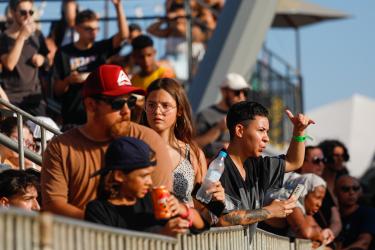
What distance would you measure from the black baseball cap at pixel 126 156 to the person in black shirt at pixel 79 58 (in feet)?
20.2

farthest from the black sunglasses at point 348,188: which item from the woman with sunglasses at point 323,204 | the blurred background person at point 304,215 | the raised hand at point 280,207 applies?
the raised hand at point 280,207

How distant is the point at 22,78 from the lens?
1290 centimetres

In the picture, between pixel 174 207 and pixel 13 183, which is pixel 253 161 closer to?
pixel 13 183

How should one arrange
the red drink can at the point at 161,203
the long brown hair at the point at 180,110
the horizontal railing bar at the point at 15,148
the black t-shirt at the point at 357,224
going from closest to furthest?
the red drink can at the point at 161,203
the long brown hair at the point at 180,110
the horizontal railing bar at the point at 15,148
the black t-shirt at the point at 357,224

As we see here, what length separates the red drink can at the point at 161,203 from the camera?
6.74 meters

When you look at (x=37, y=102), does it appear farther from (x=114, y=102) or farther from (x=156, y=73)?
(x=114, y=102)

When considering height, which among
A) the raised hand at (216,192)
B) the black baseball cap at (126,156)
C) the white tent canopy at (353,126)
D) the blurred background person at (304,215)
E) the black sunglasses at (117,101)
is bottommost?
the white tent canopy at (353,126)

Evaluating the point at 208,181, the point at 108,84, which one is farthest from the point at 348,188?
the point at 108,84

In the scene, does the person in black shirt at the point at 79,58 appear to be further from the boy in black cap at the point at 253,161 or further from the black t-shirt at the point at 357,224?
the boy in black cap at the point at 253,161

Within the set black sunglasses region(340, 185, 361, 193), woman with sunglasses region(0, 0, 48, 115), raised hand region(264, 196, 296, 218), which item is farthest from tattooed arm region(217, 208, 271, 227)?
black sunglasses region(340, 185, 361, 193)

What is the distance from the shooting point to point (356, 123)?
3089 cm

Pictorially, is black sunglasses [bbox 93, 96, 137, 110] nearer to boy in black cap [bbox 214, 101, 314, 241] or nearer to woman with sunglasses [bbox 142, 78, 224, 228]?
woman with sunglasses [bbox 142, 78, 224, 228]

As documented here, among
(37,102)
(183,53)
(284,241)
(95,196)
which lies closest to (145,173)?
(95,196)

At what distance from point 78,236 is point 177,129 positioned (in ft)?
11.7
